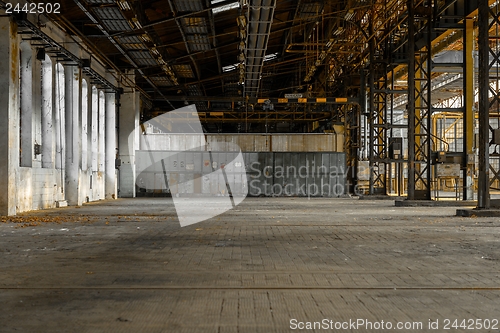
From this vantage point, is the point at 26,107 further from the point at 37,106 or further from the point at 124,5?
the point at 124,5

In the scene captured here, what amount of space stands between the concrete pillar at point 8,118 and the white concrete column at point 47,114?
4051mm

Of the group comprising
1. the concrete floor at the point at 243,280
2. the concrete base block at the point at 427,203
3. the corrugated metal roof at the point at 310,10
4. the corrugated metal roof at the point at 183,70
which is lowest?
the concrete base block at the point at 427,203

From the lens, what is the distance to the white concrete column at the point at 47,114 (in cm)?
2062

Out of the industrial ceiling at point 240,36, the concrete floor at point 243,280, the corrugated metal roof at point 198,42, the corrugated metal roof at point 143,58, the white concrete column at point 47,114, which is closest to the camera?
the concrete floor at point 243,280

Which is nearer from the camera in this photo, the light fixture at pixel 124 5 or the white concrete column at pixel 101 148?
the light fixture at pixel 124 5

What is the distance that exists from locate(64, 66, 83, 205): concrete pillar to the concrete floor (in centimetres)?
1235

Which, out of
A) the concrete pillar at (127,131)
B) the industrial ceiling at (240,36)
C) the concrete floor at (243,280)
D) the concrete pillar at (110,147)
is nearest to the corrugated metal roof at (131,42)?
the industrial ceiling at (240,36)

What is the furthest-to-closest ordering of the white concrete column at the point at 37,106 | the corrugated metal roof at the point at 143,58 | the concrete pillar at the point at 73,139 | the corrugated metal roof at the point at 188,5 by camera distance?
the corrugated metal roof at the point at 143,58, the concrete pillar at the point at 73,139, the white concrete column at the point at 37,106, the corrugated metal roof at the point at 188,5

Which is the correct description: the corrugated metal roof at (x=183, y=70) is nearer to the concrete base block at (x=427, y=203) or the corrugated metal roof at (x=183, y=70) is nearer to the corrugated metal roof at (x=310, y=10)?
the corrugated metal roof at (x=310, y=10)

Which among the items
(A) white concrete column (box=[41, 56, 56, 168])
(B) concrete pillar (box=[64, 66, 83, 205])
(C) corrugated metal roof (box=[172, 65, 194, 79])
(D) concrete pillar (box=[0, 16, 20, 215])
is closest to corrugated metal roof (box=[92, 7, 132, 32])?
(D) concrete pillar (box=[0, 16, 20, 215])

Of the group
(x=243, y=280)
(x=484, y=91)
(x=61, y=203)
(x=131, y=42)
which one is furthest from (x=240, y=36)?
(x=243, y=280)

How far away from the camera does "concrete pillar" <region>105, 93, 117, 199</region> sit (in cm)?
3039

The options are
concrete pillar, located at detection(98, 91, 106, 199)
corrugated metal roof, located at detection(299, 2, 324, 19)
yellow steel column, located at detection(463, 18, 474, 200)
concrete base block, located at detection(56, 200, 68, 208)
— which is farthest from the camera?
concrete pillar, located at detection(98, 91, 106, 199)

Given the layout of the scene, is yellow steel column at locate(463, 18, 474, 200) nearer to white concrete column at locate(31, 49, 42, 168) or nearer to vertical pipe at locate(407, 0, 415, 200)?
vertical pipe at locate(407, 0, 415, 200)
